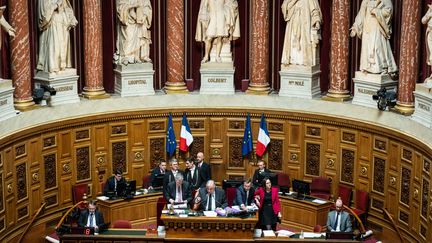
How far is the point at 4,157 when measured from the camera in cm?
2434

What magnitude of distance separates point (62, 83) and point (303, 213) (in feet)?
25.2

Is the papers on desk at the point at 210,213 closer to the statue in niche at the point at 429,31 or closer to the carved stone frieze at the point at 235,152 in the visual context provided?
the carved stone frieze at the point at 235,152

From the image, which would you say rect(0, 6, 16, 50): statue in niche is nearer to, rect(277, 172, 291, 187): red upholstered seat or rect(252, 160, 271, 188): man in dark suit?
rect(252, 160, 271, 188): man in dark suit

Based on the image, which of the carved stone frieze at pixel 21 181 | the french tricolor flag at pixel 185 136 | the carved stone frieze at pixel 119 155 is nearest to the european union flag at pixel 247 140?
the french tricolor flag at pixel 185 136

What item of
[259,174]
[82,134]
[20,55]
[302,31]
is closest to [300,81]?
[302,31]

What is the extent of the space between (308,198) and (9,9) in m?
9.56

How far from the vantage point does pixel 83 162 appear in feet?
89.7

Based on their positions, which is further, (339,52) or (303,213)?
(339,52)

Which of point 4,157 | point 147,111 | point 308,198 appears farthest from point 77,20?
point 308,198

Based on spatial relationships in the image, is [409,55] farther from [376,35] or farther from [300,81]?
[300,81]

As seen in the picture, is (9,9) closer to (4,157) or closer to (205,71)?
(4,157)

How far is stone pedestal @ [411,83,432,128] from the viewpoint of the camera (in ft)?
80.3

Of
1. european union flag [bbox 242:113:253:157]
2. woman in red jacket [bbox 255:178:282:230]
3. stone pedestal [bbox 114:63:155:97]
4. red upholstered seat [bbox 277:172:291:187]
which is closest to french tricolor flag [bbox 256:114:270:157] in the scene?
european union flag [bbox 242:113:253:157]

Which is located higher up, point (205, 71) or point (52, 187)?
point (205, 71)
